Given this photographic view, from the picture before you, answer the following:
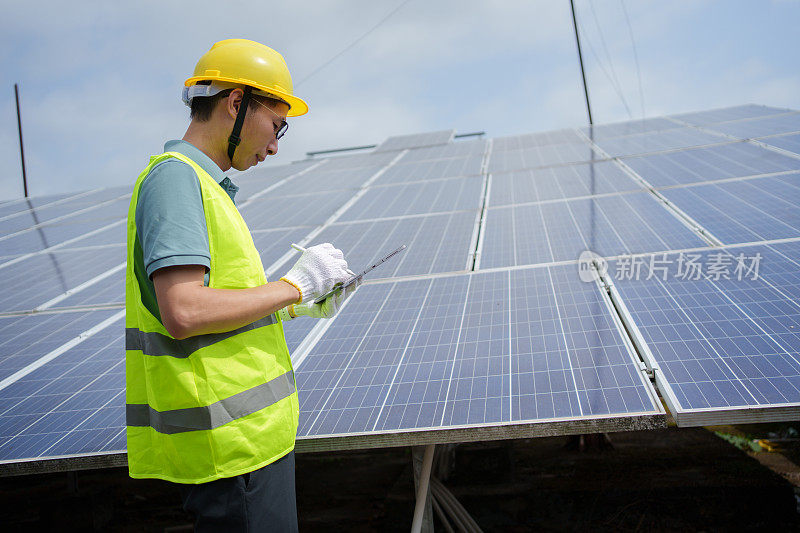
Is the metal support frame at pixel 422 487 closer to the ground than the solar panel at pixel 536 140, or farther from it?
closer to the ground

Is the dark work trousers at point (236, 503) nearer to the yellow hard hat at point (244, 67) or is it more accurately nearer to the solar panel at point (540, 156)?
the yellow hard hat at point (244, 67)

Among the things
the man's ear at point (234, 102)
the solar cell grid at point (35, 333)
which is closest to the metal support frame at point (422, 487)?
the man's ear at point (234, 102)

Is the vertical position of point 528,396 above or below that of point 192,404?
below

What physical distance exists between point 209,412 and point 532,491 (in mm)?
5214

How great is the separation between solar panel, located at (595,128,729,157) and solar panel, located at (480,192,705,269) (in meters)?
2.27

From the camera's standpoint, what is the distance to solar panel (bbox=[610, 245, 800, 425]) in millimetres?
2447

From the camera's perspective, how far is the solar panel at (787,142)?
6.12 metres

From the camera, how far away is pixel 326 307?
7.84ft

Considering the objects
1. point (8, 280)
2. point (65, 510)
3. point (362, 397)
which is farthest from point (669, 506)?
point (8, 280)

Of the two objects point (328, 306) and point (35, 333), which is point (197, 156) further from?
point (35, 333)

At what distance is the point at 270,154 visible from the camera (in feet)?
7.31

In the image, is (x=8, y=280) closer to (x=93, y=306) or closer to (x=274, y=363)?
(x=93, y=306)

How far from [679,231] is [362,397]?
2.96 m

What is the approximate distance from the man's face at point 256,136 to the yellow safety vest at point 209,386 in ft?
0.70
